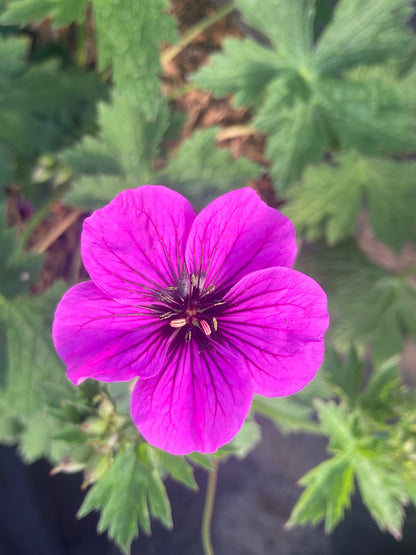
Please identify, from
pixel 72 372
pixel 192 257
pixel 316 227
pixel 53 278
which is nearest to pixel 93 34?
pixel 53 278

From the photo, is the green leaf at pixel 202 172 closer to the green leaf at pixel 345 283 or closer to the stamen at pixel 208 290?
the stamen at pixel 208 290

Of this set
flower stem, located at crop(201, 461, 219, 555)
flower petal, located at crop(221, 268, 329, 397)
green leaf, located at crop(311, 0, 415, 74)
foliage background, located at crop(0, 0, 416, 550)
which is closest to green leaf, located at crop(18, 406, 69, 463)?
foliage background, located at crop(0, 0, 416, 550)

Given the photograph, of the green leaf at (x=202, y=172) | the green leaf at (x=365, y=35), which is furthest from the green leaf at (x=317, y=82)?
the green leaf at (x=202, y=172)

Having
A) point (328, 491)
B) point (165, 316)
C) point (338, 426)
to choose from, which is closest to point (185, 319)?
point (165, 316)

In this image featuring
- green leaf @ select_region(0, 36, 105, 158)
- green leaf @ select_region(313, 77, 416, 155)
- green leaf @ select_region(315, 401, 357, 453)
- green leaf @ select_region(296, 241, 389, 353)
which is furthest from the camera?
green leaf @ select_region(296, 241, 389, 353)

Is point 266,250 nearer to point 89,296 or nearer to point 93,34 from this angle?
point 89,296

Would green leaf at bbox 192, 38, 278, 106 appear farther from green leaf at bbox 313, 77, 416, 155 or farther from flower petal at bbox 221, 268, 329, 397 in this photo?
flower petal at bbox 221, 268, 329, 397

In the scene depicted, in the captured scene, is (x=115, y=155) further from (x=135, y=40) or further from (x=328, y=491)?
(x=328, y=491)
